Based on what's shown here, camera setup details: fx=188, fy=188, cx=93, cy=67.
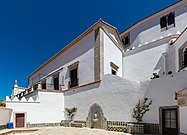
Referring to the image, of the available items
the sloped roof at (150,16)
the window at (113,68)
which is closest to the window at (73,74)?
the window at (113,68)

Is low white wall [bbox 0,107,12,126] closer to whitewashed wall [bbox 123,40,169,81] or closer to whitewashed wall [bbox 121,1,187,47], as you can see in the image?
whitewashed wall [bbox 123,40,169,81]

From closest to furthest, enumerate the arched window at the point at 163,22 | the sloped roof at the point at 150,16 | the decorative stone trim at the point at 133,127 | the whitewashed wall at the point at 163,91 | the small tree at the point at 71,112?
1. the whitewashed wall at the point at 163,91
2. the decorative stone trim at the point at 133,127
3. the small tree at the point at 71,112
4. the sloped roof at the point at 150,16
5. the arched window at the point at 163,22

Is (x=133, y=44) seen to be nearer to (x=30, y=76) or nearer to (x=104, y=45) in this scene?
(x=104, y=45)

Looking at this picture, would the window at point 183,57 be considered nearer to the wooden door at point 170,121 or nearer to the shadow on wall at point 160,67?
the shadow on wall at point 160,67

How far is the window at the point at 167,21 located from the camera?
17250mm

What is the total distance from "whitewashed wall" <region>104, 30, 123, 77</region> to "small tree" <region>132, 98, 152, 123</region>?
4.59m

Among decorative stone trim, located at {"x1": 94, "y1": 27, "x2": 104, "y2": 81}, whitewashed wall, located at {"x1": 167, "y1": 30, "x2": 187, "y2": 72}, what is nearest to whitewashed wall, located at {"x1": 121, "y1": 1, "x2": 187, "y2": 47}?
whitewashed wall, located at {"x1": 167, "y1": 30, "x2": 187, "y2": 72}

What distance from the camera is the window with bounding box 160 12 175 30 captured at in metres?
17.2

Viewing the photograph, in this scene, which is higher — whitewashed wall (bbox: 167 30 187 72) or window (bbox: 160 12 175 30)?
window (bbox: 160 12 175 30)

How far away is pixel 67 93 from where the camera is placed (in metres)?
17.0

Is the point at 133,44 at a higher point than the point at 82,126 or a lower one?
higher

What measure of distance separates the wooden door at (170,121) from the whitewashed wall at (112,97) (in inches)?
68.9

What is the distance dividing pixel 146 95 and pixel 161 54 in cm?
511

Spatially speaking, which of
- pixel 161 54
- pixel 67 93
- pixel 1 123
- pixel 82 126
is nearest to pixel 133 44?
pixel 161 54
